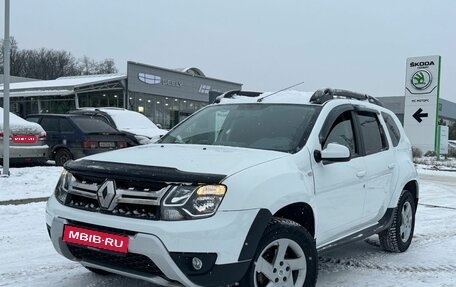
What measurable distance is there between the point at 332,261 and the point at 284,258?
185 cm

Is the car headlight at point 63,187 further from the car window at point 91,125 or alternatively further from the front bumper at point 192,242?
the car window at point 91,125

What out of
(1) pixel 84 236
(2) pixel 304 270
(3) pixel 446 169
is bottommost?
(3) pixel 446 169

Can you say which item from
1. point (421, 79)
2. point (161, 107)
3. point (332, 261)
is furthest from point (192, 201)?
point (161, 107)

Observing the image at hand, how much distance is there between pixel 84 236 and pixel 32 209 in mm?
4489

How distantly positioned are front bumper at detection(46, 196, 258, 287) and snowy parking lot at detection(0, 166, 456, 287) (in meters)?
1.29

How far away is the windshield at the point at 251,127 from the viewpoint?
4.46 m

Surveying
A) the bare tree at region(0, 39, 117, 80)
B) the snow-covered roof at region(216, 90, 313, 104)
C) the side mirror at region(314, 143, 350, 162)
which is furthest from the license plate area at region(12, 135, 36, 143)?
the bare tree at region(0, 39, 117, 80)

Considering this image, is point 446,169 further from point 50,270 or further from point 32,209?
point 50,270

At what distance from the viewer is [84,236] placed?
3.61 m

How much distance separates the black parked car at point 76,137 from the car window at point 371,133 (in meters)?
8.17

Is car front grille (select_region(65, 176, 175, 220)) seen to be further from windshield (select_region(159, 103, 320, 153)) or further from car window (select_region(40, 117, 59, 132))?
car window (select_region(40, 117, 59, 132))

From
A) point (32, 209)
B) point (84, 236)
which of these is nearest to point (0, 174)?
point (32, 209)

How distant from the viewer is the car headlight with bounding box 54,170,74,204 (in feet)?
12.9

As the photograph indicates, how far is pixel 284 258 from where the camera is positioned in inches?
152
